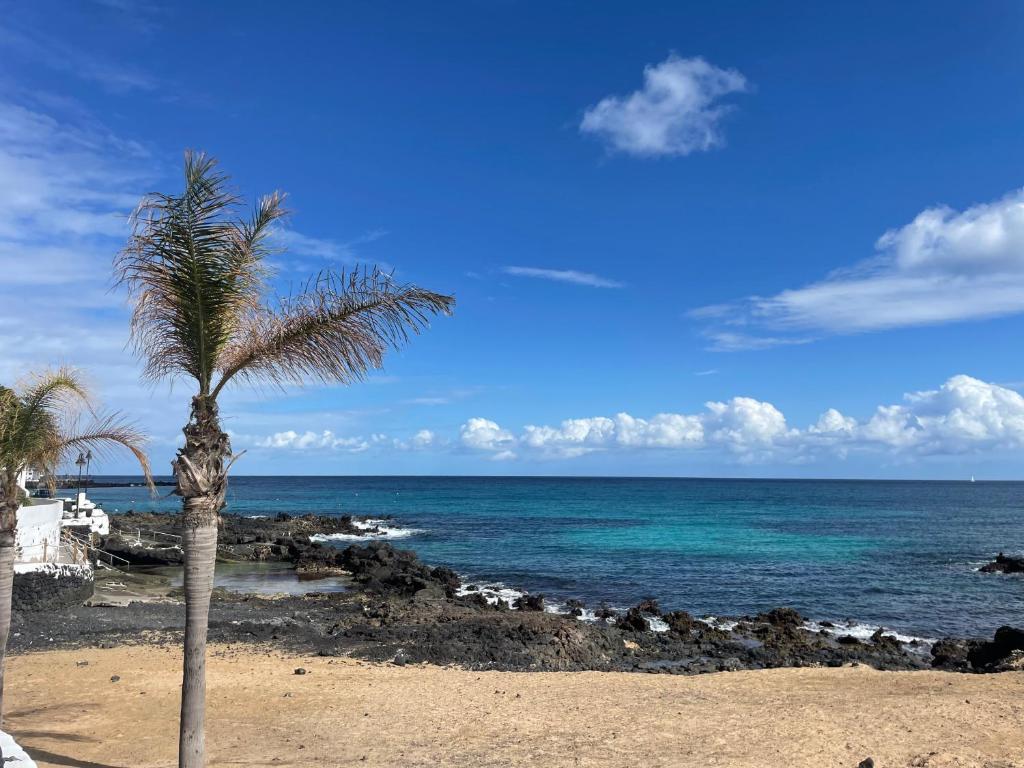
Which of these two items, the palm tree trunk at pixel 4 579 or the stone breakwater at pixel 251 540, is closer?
the palm tree trunk at pixel 4 579

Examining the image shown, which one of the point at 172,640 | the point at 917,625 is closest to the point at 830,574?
the point at 917,625

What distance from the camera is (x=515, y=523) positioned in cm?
6969

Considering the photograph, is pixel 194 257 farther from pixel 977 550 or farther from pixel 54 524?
pixel 977 550

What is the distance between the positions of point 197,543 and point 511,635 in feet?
42.7

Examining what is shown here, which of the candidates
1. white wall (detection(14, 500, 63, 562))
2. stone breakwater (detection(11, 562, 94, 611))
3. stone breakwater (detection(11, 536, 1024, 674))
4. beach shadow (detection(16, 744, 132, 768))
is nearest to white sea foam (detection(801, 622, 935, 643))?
stone breakwater (detection(11, 536, 1024, 674))

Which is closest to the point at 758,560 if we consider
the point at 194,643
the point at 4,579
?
the point at 194,643

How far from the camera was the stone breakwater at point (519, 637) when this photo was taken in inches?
703

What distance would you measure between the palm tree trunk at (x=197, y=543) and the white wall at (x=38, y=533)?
1715cm

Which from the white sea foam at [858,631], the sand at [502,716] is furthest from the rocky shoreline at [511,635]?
the sand at [502,716]

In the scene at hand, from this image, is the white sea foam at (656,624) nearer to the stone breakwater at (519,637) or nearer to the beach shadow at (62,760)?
the stone breakwater at (519,637)

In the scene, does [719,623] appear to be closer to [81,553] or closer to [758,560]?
[758,560]

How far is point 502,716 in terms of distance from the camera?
12.1 m

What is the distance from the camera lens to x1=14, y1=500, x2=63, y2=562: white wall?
869 inches

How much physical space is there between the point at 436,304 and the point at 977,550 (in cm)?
5318
